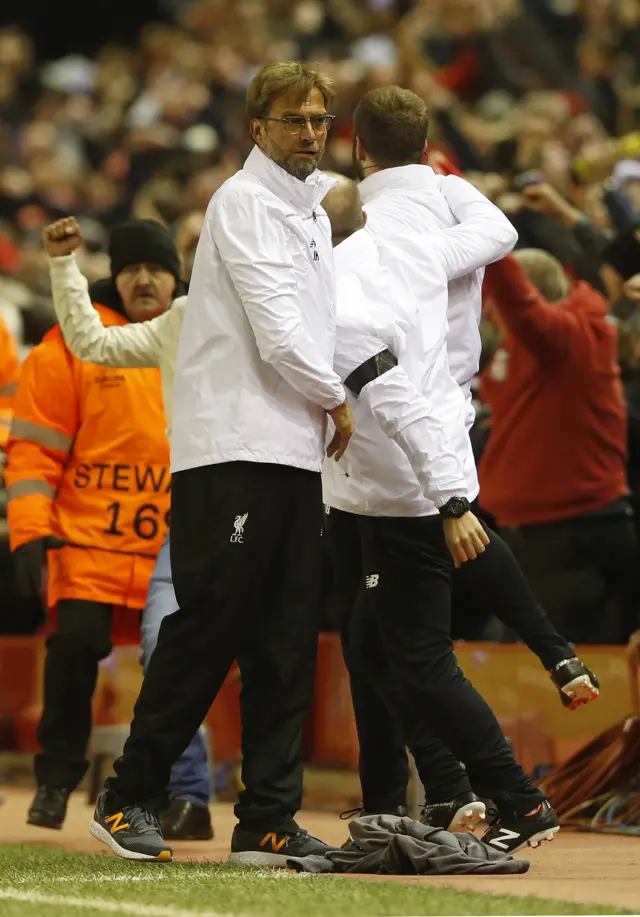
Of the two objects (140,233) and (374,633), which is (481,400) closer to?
(140,233)

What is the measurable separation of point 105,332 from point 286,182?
3.95 feet

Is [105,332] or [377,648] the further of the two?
[105,332]

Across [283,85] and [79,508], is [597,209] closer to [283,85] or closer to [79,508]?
[79,508]

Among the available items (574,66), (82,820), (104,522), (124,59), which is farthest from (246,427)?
(124,59)

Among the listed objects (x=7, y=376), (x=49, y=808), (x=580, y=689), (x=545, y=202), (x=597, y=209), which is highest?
(x=597, y=209)

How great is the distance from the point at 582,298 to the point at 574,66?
641 cm

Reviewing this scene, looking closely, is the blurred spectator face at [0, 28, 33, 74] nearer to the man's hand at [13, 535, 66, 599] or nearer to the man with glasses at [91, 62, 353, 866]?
the man's hand at [13, 535, 66, 599]

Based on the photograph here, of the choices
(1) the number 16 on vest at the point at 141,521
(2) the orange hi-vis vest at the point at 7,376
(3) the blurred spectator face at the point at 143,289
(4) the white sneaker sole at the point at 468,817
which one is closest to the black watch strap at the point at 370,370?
(4) the white sneaker sole at the point at 468,817

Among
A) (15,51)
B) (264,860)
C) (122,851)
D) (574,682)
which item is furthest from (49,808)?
(15,51)

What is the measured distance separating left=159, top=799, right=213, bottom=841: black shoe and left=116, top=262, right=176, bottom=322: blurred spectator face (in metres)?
1.76

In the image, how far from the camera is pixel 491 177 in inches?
299

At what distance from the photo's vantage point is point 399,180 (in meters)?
5.29

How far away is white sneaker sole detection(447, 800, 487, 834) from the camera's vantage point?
488 cm

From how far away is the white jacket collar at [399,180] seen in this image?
5.29 metres
